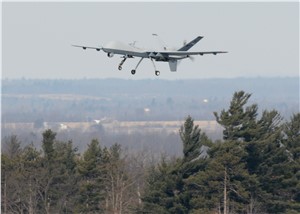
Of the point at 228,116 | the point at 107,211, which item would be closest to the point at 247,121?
the point at 228,116

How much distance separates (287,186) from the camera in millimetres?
64688

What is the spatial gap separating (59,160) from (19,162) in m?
2.49

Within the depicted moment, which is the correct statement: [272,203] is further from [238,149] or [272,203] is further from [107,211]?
[107,211]

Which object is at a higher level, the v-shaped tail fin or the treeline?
the v-shaped tail fin

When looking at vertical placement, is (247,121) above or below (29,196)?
above

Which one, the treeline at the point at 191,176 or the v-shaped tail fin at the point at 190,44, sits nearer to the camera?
the v-shaped tail fin at the point at 190,44

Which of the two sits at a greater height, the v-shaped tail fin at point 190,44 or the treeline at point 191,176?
the v-shaped tail fin at point 190,44

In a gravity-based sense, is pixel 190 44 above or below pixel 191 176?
above

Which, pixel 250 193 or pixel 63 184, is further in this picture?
pixel 63 184

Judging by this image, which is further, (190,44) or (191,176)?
(191,176)

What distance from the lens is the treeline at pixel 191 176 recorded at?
2422 inches

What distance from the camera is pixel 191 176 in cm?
6253

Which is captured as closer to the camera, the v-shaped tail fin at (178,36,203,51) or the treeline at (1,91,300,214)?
the v-shaped tail fin at (178,36,203,51)

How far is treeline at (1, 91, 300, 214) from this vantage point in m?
61.5
